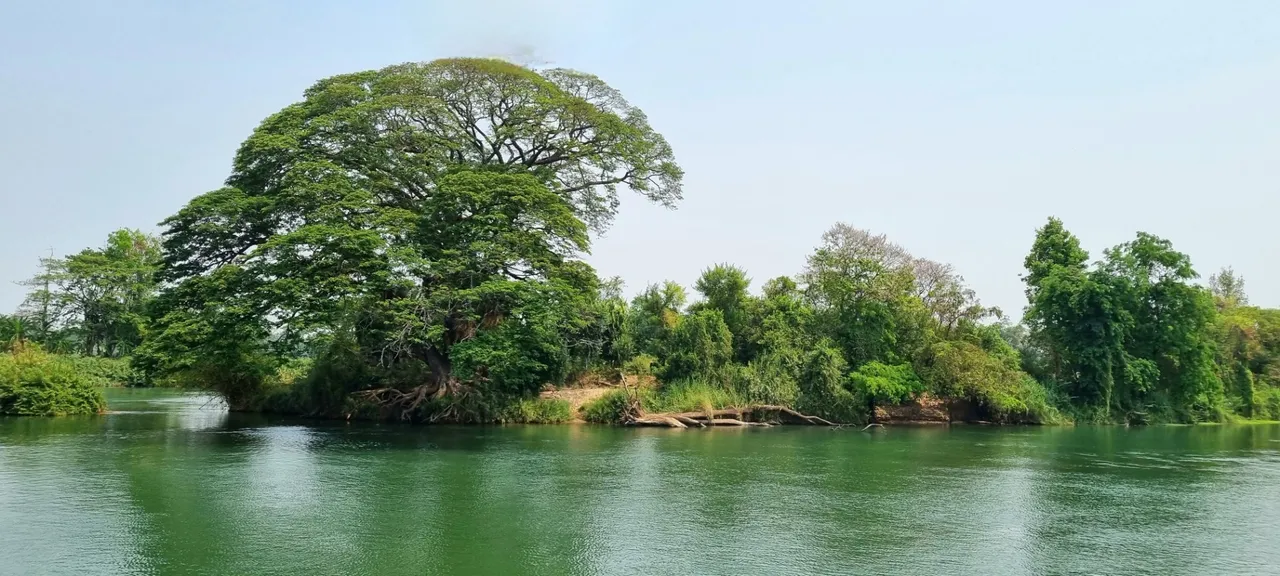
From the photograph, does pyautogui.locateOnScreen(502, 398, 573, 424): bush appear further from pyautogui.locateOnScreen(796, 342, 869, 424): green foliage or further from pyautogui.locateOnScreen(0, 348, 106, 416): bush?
pyautogui.locateOnScreen(0, 348, 106, 416): bush

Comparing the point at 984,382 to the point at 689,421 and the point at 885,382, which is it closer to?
the point at 885,382

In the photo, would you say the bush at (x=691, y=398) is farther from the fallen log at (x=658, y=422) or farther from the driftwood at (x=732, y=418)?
the fallen log at (x=658, y=422)

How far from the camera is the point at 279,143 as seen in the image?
27.2 meters

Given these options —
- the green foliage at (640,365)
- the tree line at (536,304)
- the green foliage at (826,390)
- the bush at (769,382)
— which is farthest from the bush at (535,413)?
the green foliage at (826,390)

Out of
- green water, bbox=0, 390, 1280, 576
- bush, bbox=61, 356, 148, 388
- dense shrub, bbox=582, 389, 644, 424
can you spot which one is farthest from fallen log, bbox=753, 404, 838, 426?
bush, bbox=61, 356, 148, 388

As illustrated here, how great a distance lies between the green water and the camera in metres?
10.3

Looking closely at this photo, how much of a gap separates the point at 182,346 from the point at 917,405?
26.6 m

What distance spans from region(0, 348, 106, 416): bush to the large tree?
483 centimetres

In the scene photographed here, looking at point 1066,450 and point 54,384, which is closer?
point 1066,450

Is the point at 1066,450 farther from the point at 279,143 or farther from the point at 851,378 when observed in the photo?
the point at 279,143

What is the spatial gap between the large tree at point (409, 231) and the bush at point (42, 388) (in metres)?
4.83

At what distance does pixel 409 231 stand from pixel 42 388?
1357 centimetres

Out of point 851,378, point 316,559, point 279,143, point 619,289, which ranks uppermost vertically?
point 279,143

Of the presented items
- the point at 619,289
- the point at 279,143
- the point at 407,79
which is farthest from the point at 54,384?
the point at 619,289
